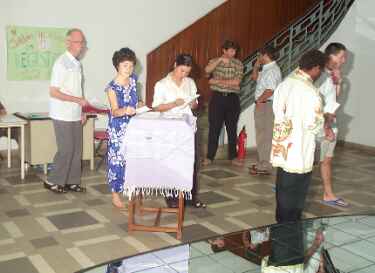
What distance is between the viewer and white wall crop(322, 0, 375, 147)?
7395 mm

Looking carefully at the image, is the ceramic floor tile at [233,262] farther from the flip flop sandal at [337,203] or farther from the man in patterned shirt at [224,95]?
the man in patterned shirt at [224,95]

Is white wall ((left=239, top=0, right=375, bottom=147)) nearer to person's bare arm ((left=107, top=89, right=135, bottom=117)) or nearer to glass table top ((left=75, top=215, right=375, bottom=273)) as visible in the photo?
person's bare arm ((left=107, top=89, right=135, bottom=117))

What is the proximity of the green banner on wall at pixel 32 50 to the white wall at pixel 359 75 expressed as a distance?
14.2 feet

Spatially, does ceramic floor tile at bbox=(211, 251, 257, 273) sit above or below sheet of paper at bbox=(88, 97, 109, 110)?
below

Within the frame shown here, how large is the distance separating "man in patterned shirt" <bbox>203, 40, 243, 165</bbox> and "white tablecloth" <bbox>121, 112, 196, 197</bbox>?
104 inches

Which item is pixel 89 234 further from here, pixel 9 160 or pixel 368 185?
pixel 368 185

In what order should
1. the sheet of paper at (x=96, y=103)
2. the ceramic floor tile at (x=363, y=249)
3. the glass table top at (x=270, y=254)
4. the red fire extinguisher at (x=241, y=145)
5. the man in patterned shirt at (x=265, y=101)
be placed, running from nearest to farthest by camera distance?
the glass table top at (x=270, y=254), the ceramic floor tile at (x=363, y=249), the man in patterned shirt at (x=265, y=101), the sheet of paper at (x=96, y=103), the red fire extinguisher at (x=241, y=145)

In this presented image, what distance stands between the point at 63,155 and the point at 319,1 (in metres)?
5.19

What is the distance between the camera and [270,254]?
212 cm

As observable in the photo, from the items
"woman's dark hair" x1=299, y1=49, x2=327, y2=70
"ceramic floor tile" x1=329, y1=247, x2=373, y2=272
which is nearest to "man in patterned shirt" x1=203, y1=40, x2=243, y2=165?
"woman's dark hair" x1=299, y1=49, x2=327, y2=70

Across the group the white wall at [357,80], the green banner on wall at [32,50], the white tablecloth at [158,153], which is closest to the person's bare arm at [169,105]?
the white tablecloth at [158,153]

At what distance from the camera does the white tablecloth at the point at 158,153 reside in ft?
11.2

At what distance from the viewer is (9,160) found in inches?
219

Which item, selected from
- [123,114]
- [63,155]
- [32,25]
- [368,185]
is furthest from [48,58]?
[368,185]
